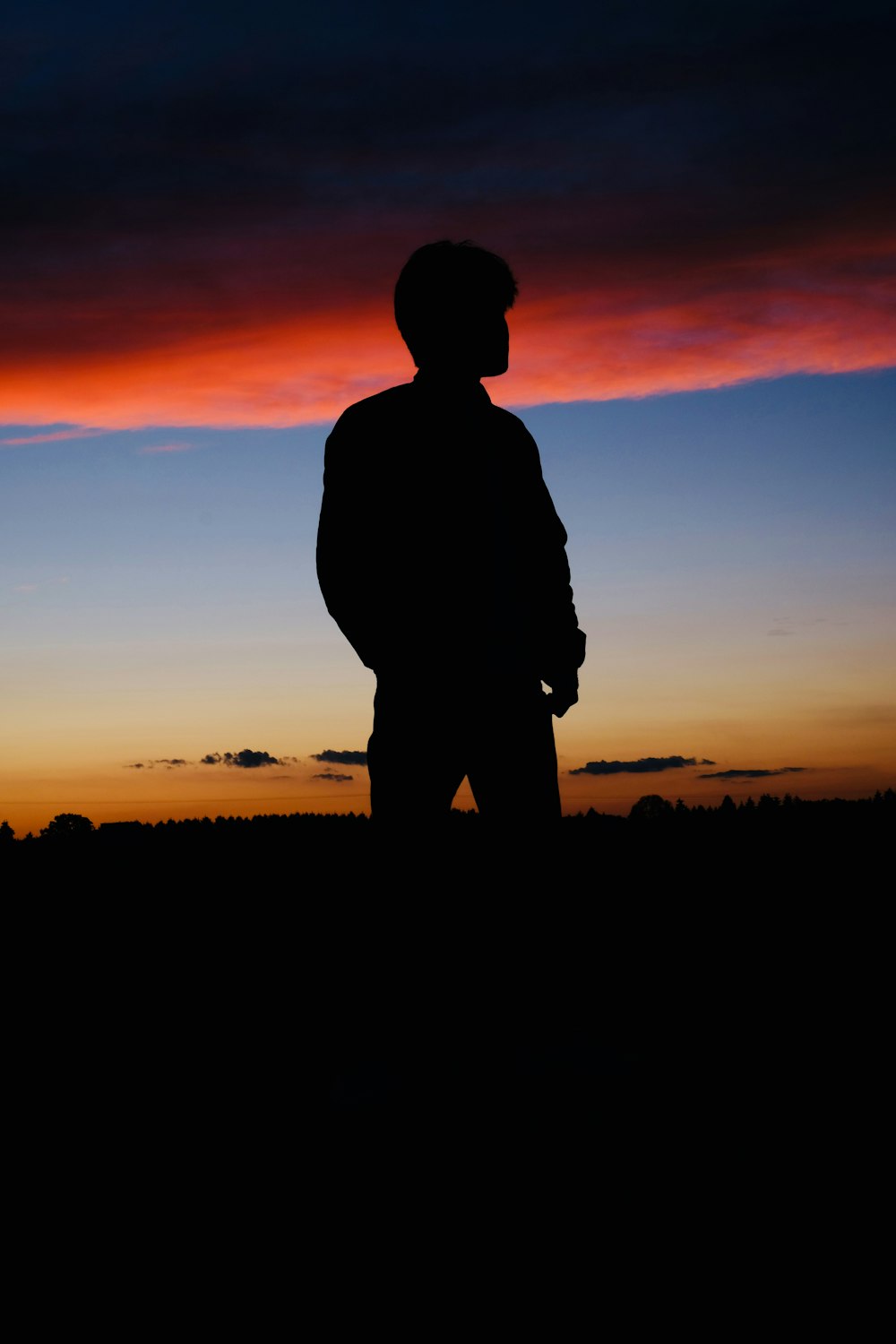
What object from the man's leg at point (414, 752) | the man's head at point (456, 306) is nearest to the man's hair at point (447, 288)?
the man's head at point (456, 306)

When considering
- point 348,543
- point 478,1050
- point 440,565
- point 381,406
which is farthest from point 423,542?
point 478,1050

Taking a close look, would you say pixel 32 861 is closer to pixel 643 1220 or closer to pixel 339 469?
pixel 339 469

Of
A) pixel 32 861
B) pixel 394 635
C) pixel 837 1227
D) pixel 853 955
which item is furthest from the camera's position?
pixel 32 861

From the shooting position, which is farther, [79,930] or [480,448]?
[79,930]

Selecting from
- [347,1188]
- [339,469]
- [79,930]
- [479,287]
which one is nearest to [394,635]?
[339,469]

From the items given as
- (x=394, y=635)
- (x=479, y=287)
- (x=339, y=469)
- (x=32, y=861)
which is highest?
(x=479, y=287)

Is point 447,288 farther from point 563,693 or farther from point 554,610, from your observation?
point 563,693

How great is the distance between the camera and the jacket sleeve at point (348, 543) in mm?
4793

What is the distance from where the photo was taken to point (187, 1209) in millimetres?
3748

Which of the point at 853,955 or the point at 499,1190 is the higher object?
the point at 853,955

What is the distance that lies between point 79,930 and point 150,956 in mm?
1015

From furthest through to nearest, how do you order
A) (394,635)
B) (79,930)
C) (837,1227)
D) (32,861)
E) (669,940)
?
(32,861) < (79,930) < (669,940) < (394,635) < (837,1227)

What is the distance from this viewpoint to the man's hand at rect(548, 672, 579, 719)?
5.11 m

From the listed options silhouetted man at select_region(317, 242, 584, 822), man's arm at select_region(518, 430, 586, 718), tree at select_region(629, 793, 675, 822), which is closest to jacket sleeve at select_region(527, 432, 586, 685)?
man's arm at select_region(518, 430, 586, 718)
